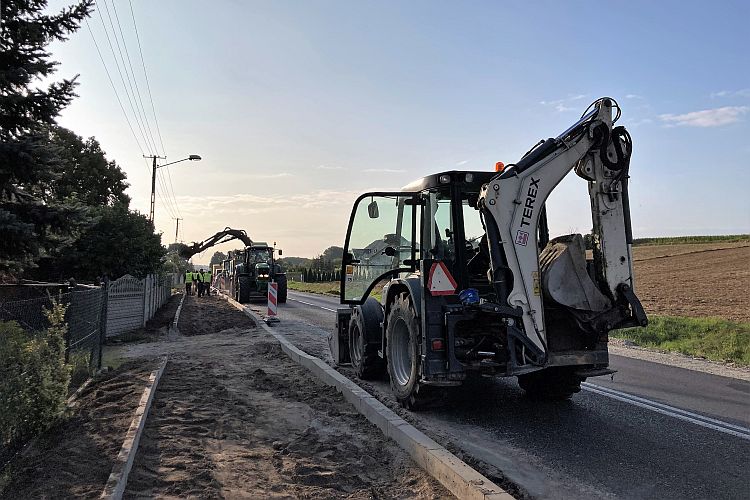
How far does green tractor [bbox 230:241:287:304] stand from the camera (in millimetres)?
28853

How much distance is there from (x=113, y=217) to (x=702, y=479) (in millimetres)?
17975

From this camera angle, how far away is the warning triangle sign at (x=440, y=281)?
6.19 metres

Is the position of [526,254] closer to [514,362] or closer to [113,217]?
[514,362]

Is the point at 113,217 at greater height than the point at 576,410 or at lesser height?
greater

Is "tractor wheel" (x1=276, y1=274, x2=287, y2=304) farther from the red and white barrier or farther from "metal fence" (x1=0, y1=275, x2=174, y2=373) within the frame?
"metal fence" (x1=0, y1=275, x2=174, y2=373)

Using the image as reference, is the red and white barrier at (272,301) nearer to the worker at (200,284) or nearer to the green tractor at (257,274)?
the green tractor at (257,274)

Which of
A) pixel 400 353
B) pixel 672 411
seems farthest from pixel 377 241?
pixel 672 411

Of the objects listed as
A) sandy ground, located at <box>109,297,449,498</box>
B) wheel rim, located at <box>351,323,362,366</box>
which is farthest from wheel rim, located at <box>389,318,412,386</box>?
wheel rim, located at <box>351,323,362,366</box>

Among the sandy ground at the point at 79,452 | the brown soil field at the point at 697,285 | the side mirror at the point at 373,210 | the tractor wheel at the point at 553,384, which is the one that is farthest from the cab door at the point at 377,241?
the brown soil field at the point at 697,285

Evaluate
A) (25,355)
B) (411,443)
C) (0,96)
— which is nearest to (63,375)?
(25,355)

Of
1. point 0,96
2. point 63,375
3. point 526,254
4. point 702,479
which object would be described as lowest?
point 702,479

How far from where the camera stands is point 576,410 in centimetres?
679

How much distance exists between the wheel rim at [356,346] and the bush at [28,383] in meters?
3.76

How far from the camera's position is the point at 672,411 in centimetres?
671
